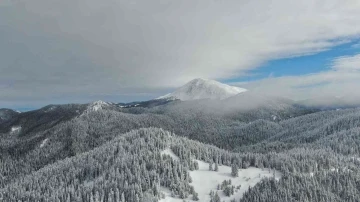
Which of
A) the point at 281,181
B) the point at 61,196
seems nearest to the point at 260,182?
the point at 281,181

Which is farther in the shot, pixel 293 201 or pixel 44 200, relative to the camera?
pixel 44 200

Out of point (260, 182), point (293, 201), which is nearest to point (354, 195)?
point (293, 201)

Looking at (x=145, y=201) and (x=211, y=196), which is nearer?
(x=145, y=201)

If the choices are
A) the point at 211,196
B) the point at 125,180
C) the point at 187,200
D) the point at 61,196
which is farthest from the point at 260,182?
the point at 61,196

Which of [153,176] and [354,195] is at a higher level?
[153,176]

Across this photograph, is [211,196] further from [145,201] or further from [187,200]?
[145,201]

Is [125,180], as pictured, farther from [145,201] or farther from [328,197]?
[328,197]

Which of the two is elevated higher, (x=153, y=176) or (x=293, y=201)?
(x=153, y=176)
